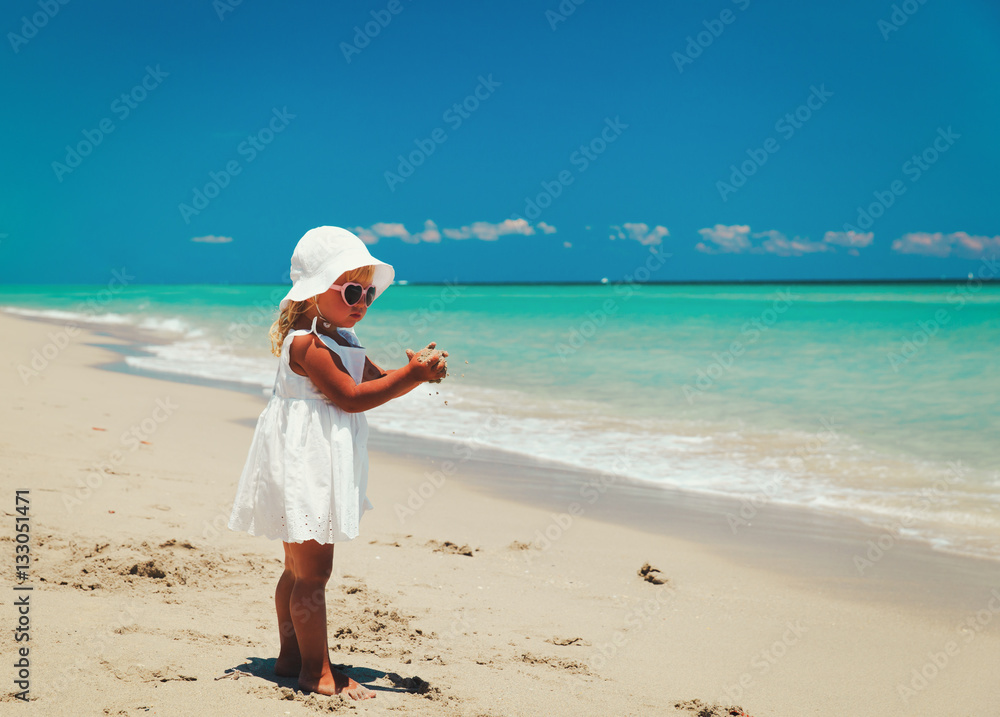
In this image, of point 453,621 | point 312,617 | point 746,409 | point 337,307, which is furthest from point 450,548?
point 746,409

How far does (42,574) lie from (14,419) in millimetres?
3655

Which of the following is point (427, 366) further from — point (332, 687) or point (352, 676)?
point (352, 676)

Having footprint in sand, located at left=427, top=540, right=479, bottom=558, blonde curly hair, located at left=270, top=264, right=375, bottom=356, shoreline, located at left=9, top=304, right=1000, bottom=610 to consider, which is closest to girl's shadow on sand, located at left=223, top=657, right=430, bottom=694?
blonde curly hair, located at left=270, top=264, right=375, bottom=356

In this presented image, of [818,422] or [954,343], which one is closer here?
[818,422]

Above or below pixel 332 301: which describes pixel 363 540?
below

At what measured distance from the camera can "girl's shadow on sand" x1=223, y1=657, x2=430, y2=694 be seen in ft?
8.74

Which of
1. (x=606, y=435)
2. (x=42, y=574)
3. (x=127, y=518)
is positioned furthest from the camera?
(x=606, y=435)

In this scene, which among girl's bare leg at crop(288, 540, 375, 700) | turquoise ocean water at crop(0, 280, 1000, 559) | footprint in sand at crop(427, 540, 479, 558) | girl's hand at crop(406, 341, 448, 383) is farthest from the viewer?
turquoise ocean water at crop(0, 280, 1000, 559)

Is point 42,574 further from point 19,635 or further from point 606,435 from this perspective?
point 606,435

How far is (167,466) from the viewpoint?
18.7 feet

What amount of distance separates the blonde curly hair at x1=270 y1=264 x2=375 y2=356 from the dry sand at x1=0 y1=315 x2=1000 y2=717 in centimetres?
120

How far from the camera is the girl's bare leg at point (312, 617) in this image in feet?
8.40

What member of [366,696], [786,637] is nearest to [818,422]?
[786,637]

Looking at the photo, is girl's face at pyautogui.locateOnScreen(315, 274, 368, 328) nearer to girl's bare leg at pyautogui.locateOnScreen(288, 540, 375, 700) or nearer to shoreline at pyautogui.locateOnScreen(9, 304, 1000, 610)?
girl's bare leg at pyautogui.locateOnScreen(288, 540, 375, 700)
